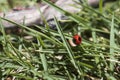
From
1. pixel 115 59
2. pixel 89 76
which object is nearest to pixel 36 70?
pixel 89 76

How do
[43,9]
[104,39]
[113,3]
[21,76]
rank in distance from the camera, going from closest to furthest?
[21,76], [104,39], [43,9], [113,3]

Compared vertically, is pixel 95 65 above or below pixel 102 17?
below

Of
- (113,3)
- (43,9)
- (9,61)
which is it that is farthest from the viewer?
(113,3)

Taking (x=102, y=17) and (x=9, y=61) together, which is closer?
(x=9, y=61)

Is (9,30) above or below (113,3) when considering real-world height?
below

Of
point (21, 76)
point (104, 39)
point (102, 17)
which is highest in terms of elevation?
point (102, 17)

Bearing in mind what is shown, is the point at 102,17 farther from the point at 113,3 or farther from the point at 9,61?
the point at 9,61

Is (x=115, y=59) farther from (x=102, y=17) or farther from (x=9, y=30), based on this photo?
(x=9, y=30)

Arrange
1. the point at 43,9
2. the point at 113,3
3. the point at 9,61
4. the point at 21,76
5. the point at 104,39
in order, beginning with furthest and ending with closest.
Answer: the point at 113,3 < the point at 43,9 < the point at 104,39 < the point at 9,61 < the point at 21,76

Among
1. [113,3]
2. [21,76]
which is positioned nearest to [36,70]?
[21,76]
